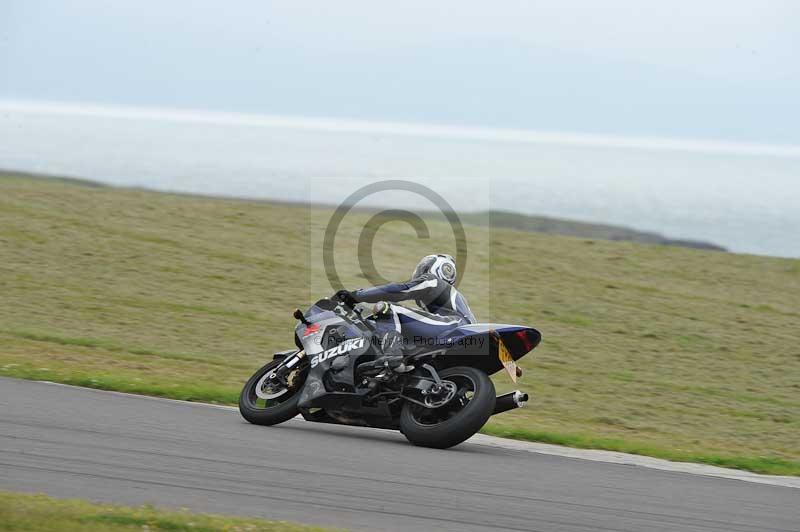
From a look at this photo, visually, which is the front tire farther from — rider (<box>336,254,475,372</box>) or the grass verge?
the grass verge

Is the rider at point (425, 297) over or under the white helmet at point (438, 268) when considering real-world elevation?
under

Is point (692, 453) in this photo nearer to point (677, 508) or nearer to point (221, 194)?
point (677, 508)

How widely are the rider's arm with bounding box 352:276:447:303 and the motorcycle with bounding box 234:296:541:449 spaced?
0.53ft

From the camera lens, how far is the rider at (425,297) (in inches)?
385

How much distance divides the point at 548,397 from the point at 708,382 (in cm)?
313

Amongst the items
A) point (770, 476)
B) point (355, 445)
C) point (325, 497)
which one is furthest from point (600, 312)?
point (325, 497)

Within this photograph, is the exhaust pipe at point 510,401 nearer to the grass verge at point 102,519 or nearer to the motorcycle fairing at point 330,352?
the motorcycle fairing at point 330,352

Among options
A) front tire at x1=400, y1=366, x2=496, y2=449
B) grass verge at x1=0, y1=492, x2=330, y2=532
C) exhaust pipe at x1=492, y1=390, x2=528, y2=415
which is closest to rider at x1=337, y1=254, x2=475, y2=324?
front tire at x1=400, y1=366, x2=496, y2=449

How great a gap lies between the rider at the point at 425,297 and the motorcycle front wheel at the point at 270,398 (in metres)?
0.96

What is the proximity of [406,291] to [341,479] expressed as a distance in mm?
2443

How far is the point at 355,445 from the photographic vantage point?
9422 millimetres

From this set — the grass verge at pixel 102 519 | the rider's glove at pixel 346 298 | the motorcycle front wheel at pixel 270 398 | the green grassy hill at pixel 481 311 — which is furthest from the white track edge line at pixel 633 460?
the grass verge at pixel 102 519

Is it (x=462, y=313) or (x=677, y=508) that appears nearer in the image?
(x=677, y=508)

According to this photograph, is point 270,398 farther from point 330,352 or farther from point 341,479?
point 341,479
